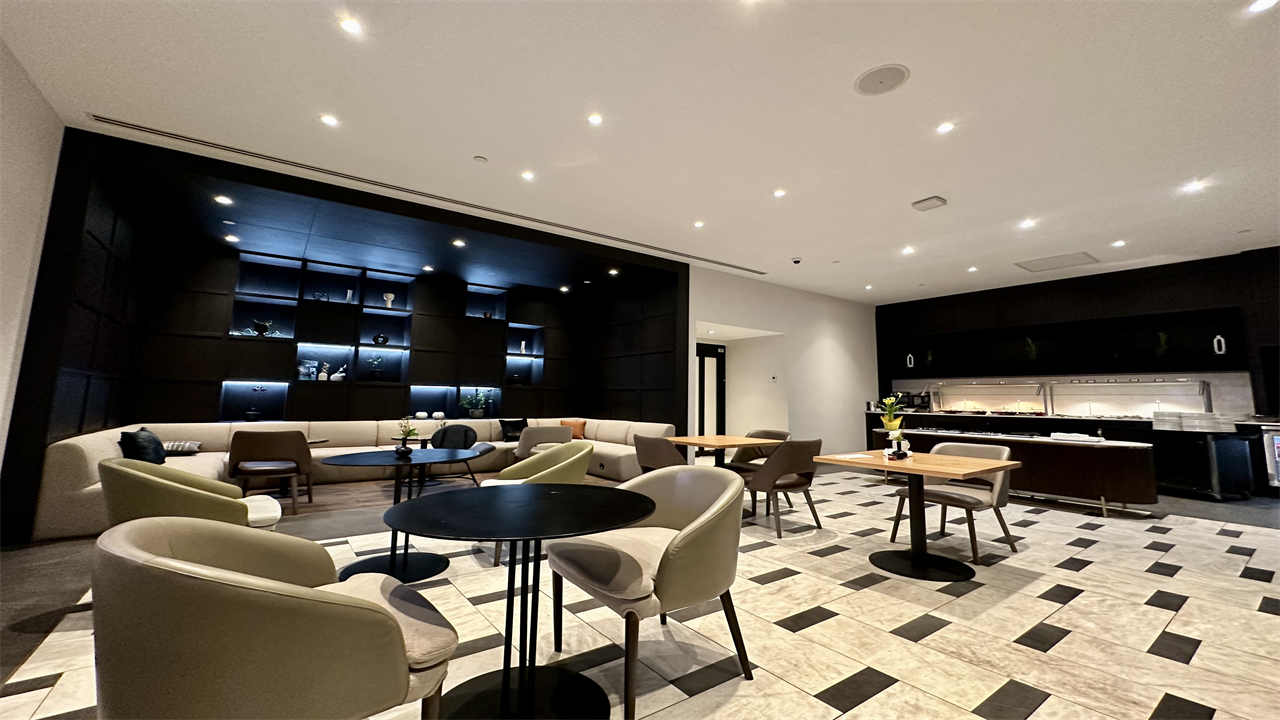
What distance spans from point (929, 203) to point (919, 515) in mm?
3469

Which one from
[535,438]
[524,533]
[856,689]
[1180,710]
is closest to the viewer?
[524,533]

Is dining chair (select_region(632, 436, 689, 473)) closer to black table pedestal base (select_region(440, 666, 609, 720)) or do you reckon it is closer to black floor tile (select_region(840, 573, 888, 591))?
black floor tile (select_region(840, 573, 888, 591))

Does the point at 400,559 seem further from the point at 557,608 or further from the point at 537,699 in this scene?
the point at 537,699

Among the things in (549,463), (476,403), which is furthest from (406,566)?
(476,403)

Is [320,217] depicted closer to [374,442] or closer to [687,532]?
[374,442]

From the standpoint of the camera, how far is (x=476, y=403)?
8227mm

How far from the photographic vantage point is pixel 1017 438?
19.4 ft

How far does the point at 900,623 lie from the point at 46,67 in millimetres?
6416

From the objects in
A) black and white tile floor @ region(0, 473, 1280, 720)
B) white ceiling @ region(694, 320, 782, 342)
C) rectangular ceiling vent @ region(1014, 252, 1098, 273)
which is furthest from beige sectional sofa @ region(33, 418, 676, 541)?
rectangular ceiling vent @ region(1014, 252, 1098, 273)

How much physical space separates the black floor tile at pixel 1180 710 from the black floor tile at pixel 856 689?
93 cm

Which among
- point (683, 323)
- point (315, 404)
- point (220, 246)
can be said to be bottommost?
point (315, 404)

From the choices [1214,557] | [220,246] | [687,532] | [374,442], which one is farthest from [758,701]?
[220,246]

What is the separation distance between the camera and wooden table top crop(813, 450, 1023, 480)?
116 inches

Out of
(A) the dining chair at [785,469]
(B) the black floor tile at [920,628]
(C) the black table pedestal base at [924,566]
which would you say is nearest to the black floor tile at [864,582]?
(C) the black table pedestal base at [924,566]
